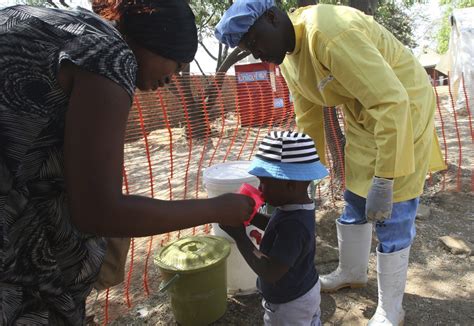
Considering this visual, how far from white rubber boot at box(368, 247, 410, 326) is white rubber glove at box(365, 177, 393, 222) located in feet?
1.26

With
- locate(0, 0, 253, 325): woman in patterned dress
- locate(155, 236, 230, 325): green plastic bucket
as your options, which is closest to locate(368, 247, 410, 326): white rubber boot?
locate(155, 236, 230, 325): green plastic bucket

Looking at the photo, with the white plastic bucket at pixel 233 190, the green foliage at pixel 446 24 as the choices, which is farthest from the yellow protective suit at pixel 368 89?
the green foliage at pixel 446 24

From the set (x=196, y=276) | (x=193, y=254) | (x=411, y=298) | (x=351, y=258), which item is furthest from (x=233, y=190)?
(x=411, y=298)

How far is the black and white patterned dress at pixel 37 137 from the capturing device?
3.00 ft

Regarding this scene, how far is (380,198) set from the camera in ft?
6.65

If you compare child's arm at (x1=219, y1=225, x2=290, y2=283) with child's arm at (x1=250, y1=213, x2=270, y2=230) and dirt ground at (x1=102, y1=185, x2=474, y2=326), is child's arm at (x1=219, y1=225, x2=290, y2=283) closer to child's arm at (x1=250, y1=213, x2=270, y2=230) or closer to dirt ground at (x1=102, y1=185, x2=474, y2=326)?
child's arm at (x1=250, y1=213, x2=270, y2=230)

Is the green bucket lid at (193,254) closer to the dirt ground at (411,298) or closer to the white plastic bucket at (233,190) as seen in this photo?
the white plastic bucket at (233,190)

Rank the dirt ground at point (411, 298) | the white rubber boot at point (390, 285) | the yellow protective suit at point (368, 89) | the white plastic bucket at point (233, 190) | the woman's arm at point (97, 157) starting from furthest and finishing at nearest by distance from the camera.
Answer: the dirt ground at point (411, 298), the white plastic bucket at point (233, 190), the white rubber boot at point (390, 285), the yellow protective suit at point (368, 89), the woman's arm at point (97, 157)

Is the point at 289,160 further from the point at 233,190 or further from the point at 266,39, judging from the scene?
the point at 233,190

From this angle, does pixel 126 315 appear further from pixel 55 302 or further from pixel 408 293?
pixel 408 293

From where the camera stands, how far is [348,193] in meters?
2.59

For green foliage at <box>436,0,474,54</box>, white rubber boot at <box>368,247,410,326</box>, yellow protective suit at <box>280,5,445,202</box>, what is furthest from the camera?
green foliage at <box>436,0,474,54</box>

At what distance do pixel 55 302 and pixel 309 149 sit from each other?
1116 millimetres

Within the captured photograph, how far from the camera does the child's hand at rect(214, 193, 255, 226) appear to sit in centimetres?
113
